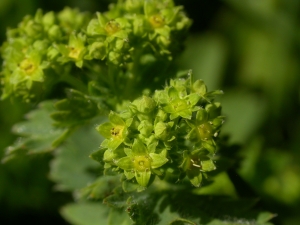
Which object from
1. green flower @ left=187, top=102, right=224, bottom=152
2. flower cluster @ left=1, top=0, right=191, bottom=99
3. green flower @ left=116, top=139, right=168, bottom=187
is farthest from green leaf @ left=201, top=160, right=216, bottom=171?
flower cluster @ left=1, top=0, right=191, bottom=99

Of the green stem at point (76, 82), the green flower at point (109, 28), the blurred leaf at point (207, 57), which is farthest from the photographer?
the blurred leaf at point (207, 57)

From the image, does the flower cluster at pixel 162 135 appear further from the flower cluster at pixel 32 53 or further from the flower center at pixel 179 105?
the flower cluster at pixel 32 53

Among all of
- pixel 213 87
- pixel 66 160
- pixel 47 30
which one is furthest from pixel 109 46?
pixel 213 87

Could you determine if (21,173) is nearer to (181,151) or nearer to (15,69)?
(15,69)

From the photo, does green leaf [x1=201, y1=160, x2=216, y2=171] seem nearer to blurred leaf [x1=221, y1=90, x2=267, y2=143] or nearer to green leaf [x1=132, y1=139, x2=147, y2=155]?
green leaf [x1=132, y1=139, x2=147, y2=155]

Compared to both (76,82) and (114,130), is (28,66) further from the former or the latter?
(114,130)

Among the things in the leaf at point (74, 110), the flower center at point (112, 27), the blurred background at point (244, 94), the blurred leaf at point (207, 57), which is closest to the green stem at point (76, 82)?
the leaf at point (74, 110)

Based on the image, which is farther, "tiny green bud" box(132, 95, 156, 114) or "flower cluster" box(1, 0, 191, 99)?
"flower cluster" box(1, 0, 191, 99)
